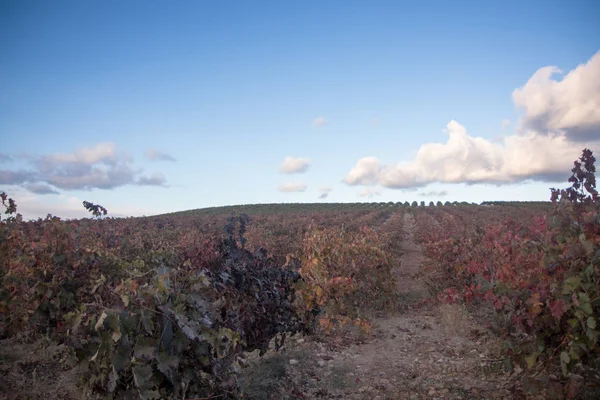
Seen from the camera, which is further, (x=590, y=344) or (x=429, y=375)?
(x=429, y=375)

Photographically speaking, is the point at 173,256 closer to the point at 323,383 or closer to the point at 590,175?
the point at 323,383

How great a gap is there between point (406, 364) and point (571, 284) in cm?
289

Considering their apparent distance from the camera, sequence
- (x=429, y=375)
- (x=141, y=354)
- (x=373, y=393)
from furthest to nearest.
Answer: (x=429, y=375) → (x=373, y=393) → (x=141, y=354)

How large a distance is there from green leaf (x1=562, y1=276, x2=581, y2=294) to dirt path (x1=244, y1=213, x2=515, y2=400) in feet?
4.79

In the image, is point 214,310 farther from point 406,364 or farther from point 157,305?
point 406,364

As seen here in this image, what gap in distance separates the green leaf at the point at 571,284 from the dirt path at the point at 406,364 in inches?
57.5

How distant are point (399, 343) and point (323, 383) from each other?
→ 1956 millimetres

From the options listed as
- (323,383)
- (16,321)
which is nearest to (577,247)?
(323,383)

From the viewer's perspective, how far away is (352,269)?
8.23 m

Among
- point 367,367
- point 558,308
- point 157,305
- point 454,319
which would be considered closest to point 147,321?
point 157,305

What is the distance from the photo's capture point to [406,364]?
5.88 metres

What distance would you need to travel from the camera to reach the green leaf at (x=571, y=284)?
364 centimetres

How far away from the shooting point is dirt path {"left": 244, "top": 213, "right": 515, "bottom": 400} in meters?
5.00

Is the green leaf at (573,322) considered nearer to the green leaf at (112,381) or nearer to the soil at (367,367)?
the soil at (367,367)
